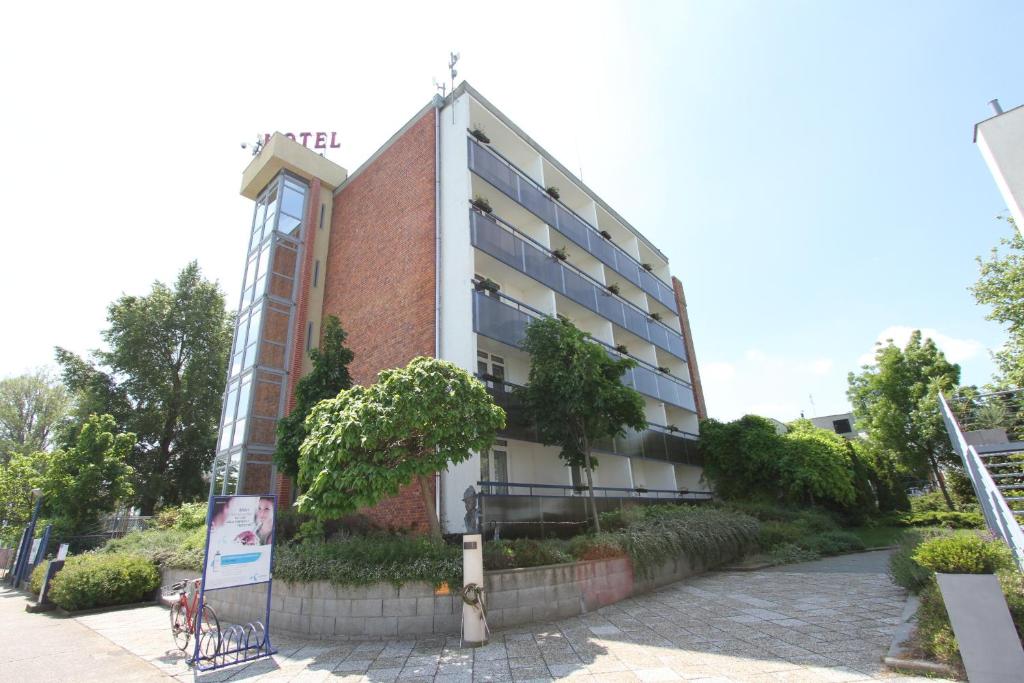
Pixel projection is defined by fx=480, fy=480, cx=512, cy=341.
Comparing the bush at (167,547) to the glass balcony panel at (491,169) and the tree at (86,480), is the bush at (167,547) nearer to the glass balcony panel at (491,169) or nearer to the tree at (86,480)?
the tree at (86,480)

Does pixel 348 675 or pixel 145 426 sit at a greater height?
pixel 145 426

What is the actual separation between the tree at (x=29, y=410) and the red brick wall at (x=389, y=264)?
26.3 metres

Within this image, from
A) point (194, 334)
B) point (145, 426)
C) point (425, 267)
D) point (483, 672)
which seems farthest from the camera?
point (194, 334)

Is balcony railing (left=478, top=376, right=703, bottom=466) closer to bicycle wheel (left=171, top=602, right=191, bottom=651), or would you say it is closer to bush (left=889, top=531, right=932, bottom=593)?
bush (left=889, top=531, right=932, bottom=593)

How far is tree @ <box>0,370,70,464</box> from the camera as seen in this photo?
31.1m

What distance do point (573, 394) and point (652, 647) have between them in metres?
6.58

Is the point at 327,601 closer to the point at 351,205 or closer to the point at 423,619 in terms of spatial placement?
the point at 423,619

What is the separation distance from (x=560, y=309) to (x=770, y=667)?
14881 millimetres

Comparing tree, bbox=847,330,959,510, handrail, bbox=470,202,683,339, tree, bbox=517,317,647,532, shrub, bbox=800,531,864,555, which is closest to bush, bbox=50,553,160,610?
tree, bbox=517,317,647,532

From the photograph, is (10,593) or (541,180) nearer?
(10,593)

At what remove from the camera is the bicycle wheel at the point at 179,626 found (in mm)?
7716

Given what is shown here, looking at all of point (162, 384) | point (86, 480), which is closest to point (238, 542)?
point (86, 480)

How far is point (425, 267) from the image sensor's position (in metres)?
15.5

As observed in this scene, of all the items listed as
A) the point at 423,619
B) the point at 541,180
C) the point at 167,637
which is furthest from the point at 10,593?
the point at 541,180
